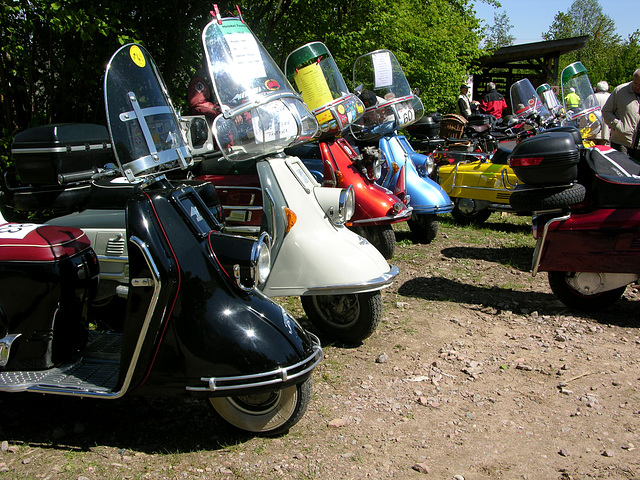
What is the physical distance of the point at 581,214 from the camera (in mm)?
4410

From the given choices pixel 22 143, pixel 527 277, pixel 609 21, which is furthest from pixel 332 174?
pixel 609 21

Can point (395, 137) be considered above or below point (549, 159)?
above

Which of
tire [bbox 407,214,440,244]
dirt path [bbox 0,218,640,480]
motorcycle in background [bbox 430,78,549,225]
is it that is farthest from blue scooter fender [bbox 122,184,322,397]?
motorcycle in background [bbox 430,78,549,225]

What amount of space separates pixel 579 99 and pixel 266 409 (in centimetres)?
755

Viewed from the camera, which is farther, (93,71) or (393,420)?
(93,71)

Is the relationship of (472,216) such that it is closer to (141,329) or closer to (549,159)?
(549,159)

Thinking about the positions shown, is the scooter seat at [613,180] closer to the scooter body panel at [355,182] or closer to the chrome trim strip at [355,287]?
the scooter body panel at [355,182]

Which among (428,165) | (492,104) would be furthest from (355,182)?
(492,104)

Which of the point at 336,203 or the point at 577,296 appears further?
the point at 577,296

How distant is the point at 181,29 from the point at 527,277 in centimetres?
523

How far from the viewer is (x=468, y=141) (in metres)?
9.66

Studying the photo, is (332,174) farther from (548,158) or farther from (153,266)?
(153,266)

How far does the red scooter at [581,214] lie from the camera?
4.24m

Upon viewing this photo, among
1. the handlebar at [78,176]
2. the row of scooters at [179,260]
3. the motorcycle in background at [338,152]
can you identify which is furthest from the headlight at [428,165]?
the handlebar at [78,176]
